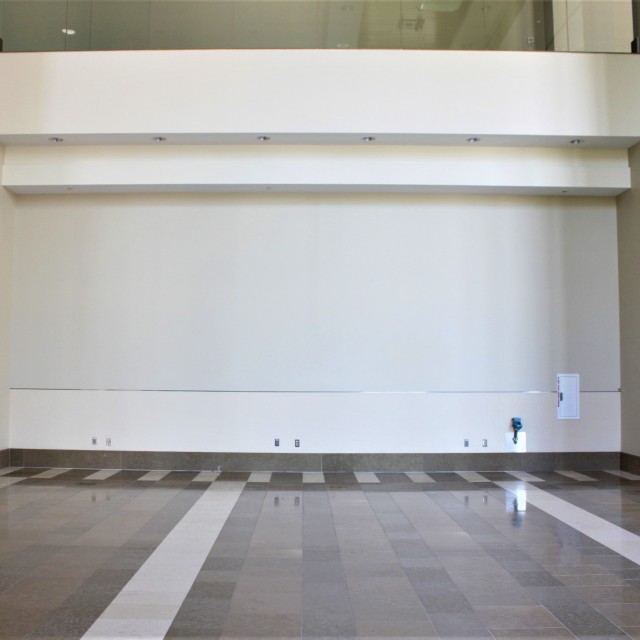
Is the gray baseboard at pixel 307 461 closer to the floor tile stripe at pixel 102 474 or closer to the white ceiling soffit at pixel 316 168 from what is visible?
the floor tile stripe at pixel 102 474

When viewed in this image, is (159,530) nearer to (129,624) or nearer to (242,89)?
(129,624)

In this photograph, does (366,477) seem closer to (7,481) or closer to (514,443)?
(514,443)

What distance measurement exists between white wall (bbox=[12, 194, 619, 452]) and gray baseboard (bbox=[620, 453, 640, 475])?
33cm

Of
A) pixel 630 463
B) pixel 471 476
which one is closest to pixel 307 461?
pixel 471 476

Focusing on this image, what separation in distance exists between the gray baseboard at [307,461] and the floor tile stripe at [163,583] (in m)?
2.92

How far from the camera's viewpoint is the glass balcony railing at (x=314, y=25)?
10.4 metres

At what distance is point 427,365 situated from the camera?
11.3 m

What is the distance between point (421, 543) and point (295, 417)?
15.7ft

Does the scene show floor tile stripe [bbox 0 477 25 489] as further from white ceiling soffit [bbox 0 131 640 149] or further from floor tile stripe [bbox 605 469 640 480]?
floor tile stripe [bbox 605 469 640 480]

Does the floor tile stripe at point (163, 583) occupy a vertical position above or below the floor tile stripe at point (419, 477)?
below

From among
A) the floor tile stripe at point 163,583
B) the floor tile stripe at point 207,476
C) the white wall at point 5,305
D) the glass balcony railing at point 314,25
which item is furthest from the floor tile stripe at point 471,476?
the white wall at point 5,305

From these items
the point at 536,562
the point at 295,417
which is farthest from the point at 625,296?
the point at 536,562

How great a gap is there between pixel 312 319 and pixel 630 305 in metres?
5.16

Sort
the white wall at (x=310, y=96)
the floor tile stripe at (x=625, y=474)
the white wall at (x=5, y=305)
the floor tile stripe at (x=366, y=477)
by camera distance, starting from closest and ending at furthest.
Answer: the white wall at (x=310, y=96) < the floor tile stripe at (x=366, y=477) < the floor tile stripe at (x=625, y=474) < the white wall at (x=5, y=305)
